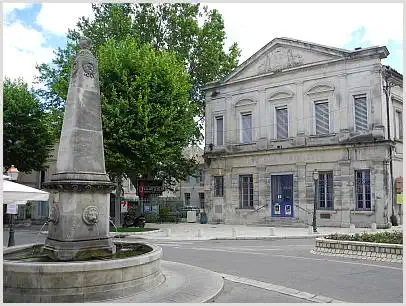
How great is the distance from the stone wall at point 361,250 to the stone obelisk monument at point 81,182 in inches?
301

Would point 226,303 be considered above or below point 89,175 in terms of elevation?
below

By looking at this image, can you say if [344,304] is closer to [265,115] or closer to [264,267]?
[264,267]

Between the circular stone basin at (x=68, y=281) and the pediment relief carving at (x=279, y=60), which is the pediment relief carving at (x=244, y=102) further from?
the circular stone basin at (x=68, y=281)

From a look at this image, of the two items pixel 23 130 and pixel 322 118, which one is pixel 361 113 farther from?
pixel 23 130

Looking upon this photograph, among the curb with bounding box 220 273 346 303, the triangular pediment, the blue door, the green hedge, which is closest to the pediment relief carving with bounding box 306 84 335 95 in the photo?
the triangular pediment

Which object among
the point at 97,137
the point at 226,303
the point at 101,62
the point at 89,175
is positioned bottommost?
the point at 226,303

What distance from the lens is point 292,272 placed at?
11.1m

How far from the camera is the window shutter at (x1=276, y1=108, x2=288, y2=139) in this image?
1117 inches

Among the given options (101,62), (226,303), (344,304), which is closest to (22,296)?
(226,303)

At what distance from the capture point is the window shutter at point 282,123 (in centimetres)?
2836

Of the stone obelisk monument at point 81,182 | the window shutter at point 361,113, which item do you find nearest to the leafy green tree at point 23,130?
the window shutter at point 361,113

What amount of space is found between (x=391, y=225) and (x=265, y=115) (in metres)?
10.0

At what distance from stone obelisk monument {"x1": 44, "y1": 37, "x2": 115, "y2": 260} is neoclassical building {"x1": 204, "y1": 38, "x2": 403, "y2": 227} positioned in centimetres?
1555

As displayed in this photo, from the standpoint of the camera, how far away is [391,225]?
2402 centimetres
